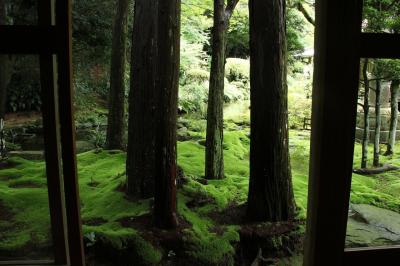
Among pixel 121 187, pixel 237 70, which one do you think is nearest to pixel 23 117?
pixel 121 187

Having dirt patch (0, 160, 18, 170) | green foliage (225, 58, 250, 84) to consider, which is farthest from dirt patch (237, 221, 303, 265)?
green foliage (225, 58, 250, 84)

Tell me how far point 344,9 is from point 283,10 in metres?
3.84

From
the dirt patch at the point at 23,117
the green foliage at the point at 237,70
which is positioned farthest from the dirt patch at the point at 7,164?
the green foliage at the point at 237,70

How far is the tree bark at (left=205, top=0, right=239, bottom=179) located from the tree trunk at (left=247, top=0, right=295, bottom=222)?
83.8 inches

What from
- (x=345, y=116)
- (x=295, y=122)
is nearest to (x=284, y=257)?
(x=345, y=116)

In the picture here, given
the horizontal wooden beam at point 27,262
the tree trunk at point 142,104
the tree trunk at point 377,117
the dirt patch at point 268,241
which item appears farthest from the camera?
the tree trunk at point 377,117

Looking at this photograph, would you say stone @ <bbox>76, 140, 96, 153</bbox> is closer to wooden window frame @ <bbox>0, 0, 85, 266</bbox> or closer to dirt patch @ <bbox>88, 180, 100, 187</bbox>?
dirt patch @ <bbox>88, 180, 100, 187</bbox>

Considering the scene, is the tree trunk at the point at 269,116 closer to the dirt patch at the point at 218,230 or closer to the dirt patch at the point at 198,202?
the dirt patch at the point at 218,230

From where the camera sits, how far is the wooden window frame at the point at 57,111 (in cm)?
152

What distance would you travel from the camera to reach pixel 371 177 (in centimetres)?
844

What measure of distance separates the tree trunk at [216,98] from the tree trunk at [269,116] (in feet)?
6.97

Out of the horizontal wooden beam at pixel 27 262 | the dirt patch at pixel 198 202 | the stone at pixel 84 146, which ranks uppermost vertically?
the horizontal wooden beam at pixel 27 262

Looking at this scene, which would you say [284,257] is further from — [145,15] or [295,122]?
[295,122]

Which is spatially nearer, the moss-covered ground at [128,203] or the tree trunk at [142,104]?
the moss-covered ground at [128,203]
